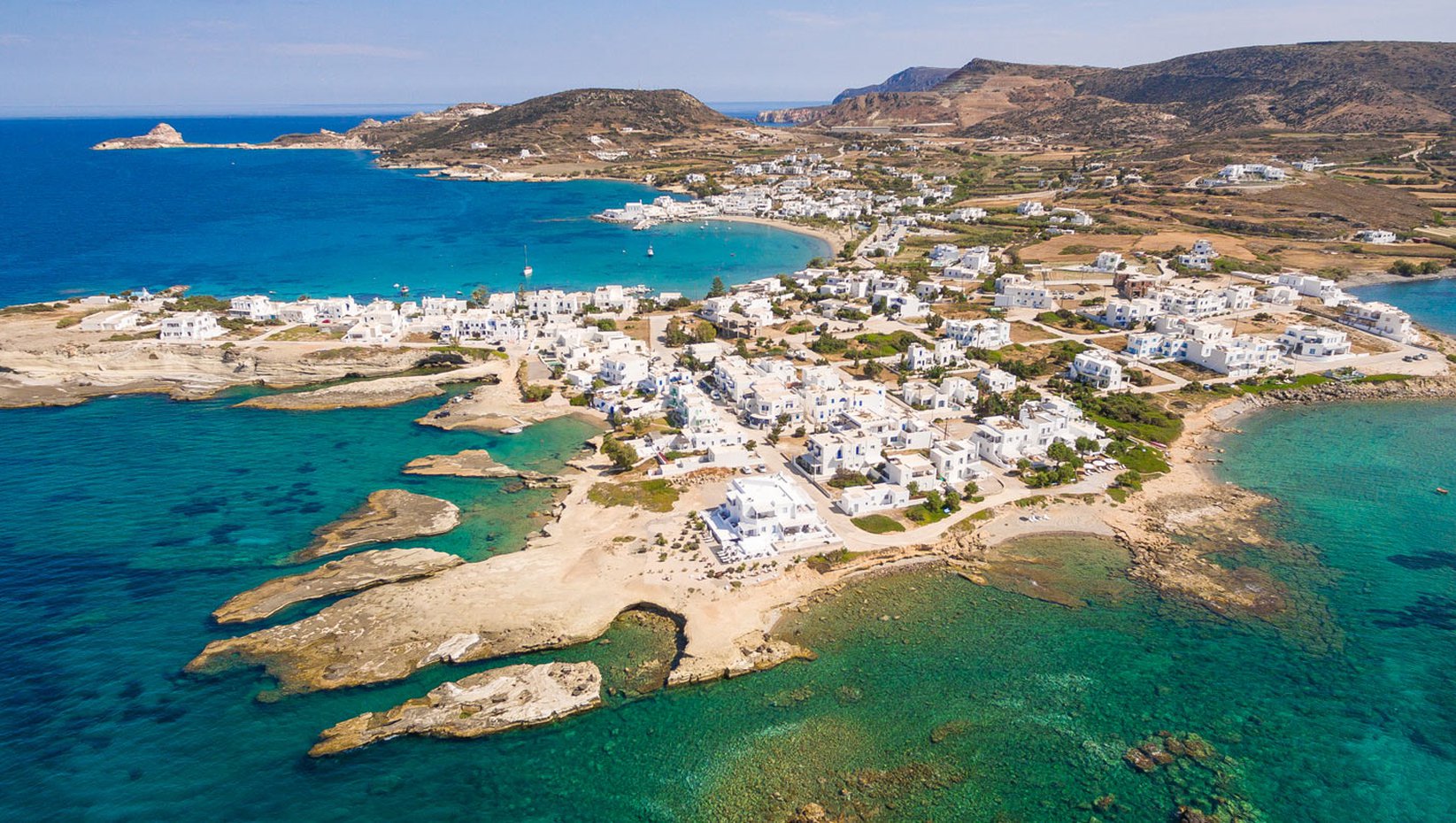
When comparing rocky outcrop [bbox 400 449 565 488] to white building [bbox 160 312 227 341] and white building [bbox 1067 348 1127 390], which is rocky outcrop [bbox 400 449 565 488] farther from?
white building [bbox 1067 348 1127 390]

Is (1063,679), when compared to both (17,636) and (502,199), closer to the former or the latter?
(17,636)

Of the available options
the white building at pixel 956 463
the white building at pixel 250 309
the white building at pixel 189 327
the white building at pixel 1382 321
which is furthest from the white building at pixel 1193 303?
the white building at pixel 189 327

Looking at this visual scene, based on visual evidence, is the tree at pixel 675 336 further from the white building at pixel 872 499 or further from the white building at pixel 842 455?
the white building at pixel 872 499

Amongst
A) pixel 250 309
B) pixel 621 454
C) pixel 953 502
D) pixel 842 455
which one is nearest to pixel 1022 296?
pixel 842 455

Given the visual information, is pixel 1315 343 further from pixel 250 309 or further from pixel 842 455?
pixel 250 309

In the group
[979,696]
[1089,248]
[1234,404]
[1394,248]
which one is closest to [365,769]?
[979,696]

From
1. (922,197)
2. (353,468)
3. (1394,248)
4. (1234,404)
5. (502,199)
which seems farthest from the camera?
(502,199)

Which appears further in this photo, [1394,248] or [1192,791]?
[1394,248]
